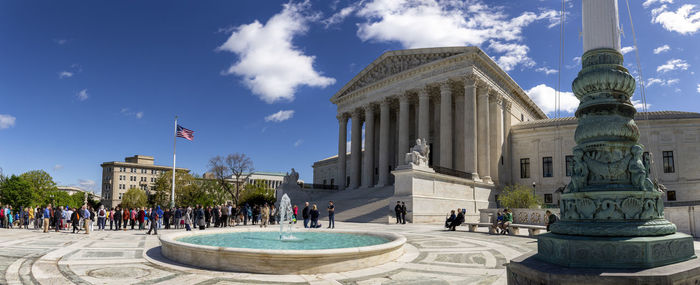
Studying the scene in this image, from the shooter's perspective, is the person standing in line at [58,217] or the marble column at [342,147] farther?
the marble column at [342,147]

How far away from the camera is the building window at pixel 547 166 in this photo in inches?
1688

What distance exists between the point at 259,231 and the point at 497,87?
33.4 metres

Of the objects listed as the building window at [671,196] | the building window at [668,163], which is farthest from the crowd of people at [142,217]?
the building window at [668,163]

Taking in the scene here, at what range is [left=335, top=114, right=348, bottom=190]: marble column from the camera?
177 feet

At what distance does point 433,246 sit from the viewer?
46.8 feet

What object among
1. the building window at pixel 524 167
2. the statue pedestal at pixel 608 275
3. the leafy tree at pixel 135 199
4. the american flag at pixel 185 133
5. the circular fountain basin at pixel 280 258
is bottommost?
the leafy tree at pixel 135 199

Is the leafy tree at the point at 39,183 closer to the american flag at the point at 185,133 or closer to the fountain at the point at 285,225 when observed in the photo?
the american flag at the point at 185,133

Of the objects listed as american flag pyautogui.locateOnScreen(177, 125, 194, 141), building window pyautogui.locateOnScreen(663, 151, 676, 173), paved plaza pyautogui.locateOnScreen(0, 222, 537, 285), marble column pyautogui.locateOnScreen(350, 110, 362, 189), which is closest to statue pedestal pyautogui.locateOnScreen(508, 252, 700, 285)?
paved plaza pyautogui.locateOnScreen(0, 222, 537, 285)

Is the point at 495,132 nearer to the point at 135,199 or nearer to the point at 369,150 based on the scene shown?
the point at 369,150

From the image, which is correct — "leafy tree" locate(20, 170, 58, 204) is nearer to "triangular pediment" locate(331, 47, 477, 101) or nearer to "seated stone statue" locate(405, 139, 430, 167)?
"triangular pediment" locate(331, 47, 477, 101)

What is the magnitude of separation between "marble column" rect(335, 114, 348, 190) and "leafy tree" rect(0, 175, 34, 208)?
42.4 metres

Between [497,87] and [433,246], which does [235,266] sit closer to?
[433,246]

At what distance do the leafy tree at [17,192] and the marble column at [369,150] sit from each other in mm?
46161

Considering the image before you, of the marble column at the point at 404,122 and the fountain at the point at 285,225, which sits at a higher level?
the marble column at the point at 404,122
